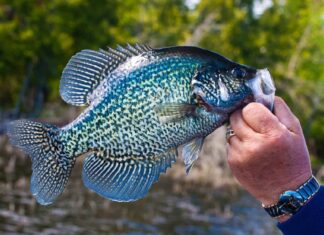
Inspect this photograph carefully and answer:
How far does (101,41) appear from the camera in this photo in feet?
100

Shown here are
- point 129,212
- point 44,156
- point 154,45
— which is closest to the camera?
point 44,156

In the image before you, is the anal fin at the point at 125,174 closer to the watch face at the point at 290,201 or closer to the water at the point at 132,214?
the watch face at the point at 290,201

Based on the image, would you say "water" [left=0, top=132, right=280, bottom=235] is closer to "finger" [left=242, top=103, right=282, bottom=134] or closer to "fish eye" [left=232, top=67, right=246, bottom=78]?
"fish eye" [left=232, top=67, right=246, bottom=78]

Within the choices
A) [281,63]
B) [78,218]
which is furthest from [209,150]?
[281,63]

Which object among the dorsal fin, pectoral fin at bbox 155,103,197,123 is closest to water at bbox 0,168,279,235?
the dorsal fin

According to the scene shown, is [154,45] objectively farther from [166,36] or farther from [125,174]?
[125,174]

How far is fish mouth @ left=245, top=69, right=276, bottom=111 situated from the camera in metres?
2.42

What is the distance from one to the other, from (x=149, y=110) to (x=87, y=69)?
12.7 inches

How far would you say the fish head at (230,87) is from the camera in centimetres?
246

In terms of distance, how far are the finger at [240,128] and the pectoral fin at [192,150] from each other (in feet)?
0.55

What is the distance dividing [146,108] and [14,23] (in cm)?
2628

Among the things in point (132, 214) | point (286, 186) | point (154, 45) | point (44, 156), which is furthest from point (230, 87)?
point (154, 45)

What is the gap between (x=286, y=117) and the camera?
240 cm

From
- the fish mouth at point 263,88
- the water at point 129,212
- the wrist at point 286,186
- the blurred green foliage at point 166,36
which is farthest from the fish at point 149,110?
the blurred green foliage at point 166,36
